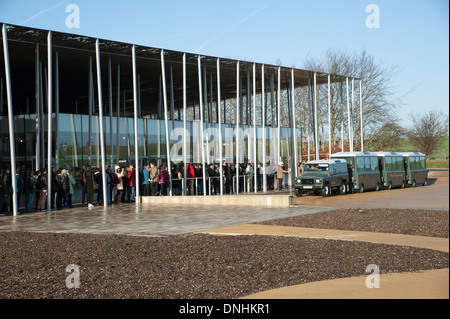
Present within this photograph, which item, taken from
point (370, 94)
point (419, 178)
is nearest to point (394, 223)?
point (419, 178)

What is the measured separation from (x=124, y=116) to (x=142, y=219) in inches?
734

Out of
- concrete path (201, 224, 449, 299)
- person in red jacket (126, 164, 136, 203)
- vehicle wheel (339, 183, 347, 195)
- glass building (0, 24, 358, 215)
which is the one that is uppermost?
glass building (0, 24, 358, 215)

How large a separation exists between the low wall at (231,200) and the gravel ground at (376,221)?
3685 millimetres

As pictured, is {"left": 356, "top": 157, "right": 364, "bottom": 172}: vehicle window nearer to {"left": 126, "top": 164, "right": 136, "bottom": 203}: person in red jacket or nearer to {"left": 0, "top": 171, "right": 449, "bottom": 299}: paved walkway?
{"left": 0, "top": 171, "right": 449, "bottom": 299}: paved walkway

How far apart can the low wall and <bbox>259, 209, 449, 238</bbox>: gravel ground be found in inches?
145

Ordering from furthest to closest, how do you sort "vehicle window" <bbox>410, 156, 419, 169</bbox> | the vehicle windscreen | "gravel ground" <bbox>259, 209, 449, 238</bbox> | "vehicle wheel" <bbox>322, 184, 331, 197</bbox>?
"vehicle window" <bbox>410, 156, 419, 169</bbox> < the vehicle windscreen < "vehicle wheel" <bbox>322, 184, 331, 197</bbox> < "gravel ground" <bbox>259, 209, 449, 238</bbox>

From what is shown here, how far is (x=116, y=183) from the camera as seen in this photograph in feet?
88.7

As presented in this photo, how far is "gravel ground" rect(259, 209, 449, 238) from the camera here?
14.5 m

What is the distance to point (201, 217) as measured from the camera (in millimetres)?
19328

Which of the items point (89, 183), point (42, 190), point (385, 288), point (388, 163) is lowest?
point (385, 288)

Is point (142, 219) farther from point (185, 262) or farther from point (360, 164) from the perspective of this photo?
point (360, 164)

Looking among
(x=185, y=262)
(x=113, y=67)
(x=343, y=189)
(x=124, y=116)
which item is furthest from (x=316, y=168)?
(x=185, y=262)

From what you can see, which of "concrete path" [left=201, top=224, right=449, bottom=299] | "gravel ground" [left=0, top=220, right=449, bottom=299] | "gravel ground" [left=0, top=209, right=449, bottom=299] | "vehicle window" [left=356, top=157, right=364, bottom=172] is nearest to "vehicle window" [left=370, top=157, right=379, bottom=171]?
"vehicle window" [left=356, top=157, right=364, bottom=172]
